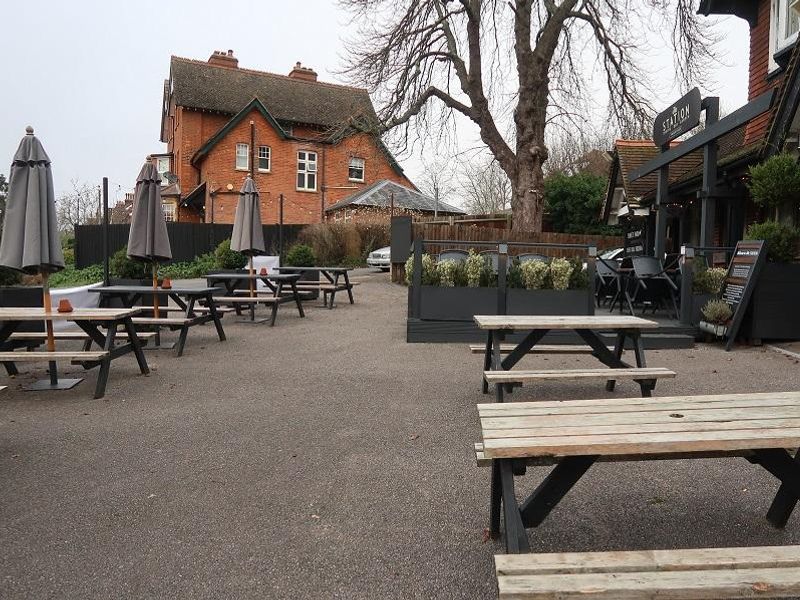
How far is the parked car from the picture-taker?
24.4 metres

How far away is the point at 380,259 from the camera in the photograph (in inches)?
963

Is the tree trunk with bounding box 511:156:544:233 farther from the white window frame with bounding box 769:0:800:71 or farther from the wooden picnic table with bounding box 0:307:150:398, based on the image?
the wooden picnic table with bounding box 0:307:150:398

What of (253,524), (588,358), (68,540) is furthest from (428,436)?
(588,358)

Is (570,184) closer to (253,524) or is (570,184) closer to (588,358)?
(588,358)

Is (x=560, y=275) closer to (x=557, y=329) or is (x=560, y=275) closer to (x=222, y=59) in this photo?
(x=557, y=329)

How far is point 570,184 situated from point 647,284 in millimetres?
20716

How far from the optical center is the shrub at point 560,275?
9328mm

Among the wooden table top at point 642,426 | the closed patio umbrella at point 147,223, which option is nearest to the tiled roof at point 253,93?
the closed patio umbrella at point 147,223

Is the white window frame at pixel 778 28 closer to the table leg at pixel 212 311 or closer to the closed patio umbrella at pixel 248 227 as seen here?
the closed patio umbrella at pixel 248 227

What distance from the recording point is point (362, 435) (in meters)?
4.66

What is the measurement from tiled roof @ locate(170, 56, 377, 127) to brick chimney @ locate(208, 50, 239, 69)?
0.63 metres

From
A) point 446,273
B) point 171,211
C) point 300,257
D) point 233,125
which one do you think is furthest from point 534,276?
point 171,211

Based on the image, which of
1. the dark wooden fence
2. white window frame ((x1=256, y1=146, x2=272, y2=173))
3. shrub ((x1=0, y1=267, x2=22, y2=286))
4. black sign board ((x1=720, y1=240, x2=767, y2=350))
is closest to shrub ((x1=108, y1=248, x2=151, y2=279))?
shrub ((x1=0, y1=267, x2=22, y2=286))

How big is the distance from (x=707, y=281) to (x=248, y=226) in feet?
25.0
